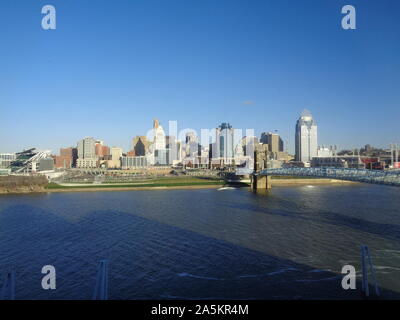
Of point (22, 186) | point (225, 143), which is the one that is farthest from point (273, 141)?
point (22, 186)

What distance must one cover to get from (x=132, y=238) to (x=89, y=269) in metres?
3.26

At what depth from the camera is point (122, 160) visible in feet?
265

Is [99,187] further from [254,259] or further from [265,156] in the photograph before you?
[254,259]

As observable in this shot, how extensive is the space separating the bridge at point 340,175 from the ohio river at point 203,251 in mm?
1639

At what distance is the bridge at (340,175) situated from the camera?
1405cm

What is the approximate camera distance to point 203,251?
938 cm

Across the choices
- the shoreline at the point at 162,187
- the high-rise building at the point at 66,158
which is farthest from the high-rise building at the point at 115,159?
the shoreline at the point at 162,187

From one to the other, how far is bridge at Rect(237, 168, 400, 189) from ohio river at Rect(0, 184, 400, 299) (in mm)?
1639

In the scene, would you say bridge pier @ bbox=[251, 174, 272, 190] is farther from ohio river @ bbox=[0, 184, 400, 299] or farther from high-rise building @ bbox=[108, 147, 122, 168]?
high-rise building @ bbox=[108, 147, 122, 168]

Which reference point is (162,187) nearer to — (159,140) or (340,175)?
(340,175)

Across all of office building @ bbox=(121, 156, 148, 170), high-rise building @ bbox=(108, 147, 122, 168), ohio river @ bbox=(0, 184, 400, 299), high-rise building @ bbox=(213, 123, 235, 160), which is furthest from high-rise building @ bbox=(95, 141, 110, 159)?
ohio river @ bbox=(0, 184, 400, 299)

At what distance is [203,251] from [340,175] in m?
11.7
